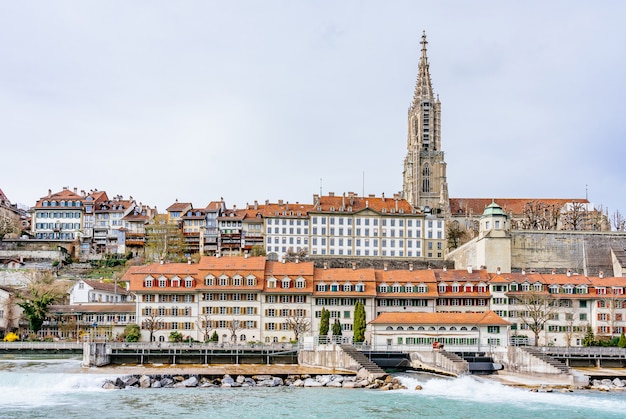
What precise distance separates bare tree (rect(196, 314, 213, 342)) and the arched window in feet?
274

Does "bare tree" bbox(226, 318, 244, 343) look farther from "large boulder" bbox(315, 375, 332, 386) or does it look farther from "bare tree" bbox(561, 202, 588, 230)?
"bare tree" bbox(561, 202, 588, 230)

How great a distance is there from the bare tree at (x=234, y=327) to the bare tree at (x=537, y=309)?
27.1m

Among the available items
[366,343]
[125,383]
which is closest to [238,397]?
[125,383]

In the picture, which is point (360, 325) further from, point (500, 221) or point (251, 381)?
point (500, 221)

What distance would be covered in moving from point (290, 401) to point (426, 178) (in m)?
112

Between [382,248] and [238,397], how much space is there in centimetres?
7386

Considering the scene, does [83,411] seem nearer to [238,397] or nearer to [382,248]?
[238,397]

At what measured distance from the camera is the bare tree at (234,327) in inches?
3076

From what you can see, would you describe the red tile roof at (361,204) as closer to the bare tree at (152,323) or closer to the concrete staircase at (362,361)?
the bare tree at (152,323)

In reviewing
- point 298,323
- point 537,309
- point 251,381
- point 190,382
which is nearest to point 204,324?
point 298,323

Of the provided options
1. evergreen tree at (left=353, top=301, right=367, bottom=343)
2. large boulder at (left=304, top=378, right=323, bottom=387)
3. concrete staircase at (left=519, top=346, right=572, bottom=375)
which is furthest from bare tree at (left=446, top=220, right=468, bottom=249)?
large boulder at (left=304, top=378, right=323, bottom=387)

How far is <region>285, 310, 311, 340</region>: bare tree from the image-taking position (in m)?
77.8

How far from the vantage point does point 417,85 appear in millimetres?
167000

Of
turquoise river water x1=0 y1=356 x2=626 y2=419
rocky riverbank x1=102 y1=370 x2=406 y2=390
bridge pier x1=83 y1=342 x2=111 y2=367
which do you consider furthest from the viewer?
bridge pier x1=83 y1=342 x2=111 y2=367
